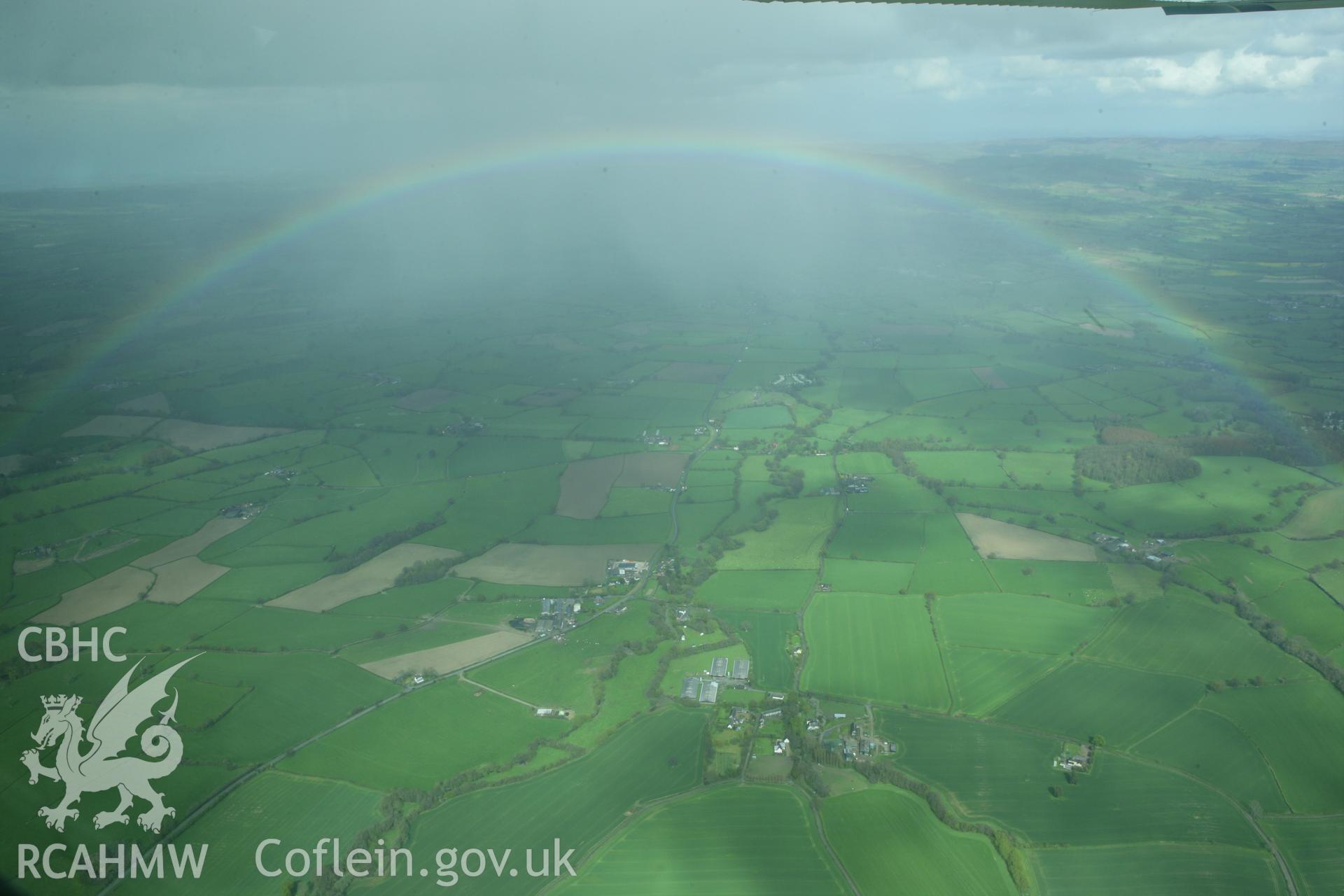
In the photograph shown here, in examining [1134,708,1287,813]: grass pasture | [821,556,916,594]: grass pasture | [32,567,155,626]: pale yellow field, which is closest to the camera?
[1134,708,1287,813]: grass pasture

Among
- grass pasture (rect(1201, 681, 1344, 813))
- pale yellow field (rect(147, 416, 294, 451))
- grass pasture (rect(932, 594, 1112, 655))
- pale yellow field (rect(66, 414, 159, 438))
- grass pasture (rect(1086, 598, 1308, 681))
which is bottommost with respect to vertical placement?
grass pasture (rect(1201, 681, 1344, 813))

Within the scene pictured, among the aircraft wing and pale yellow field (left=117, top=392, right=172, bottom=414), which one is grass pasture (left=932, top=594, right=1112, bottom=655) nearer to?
the aircraft wing

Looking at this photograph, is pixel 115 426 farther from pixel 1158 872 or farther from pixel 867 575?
pixel 1158 872

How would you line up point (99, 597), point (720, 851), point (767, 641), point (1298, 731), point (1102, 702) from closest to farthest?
point (720, 851), point (1298, 731), point (1102, 702), point (767, 641), point (99, 597)

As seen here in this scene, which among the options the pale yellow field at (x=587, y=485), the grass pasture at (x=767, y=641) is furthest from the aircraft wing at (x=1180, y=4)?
the pale yellow field at (x=587, y=485)

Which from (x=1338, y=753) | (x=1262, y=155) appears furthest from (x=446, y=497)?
(x=1262, y=155)

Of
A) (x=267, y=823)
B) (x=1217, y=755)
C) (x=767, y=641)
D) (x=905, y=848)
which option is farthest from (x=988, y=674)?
(x=267, y=823)

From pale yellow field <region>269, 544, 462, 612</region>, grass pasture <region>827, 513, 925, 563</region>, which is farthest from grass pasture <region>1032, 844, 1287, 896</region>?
pale yellow field <region>269, 544, 462, 612</region>
